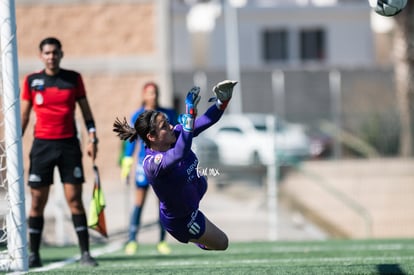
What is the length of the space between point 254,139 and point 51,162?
18.7m

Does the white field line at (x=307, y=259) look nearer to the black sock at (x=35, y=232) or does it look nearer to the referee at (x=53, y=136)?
the black sock at (x=35, y=232)

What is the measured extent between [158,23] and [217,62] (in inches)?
858

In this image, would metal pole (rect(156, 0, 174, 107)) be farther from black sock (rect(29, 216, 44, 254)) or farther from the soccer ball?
the soccer ball

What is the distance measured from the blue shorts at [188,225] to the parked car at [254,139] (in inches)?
451

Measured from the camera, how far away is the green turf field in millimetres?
7535

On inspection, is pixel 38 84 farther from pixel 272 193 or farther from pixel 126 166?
pixel 272 193

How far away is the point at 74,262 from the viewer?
9570mm

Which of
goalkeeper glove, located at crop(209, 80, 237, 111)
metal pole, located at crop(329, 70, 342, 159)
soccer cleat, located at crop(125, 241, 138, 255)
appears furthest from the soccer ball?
metal pole, located at crop(329, 70, 342, 159)

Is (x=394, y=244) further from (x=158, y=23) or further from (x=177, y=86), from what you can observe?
(x=177, y=86)

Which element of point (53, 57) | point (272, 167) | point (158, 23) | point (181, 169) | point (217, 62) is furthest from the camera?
point (217, 62)

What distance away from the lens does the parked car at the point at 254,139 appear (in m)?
22.1

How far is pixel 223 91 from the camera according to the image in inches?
269

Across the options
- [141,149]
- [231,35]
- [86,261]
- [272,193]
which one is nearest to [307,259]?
[86,261]

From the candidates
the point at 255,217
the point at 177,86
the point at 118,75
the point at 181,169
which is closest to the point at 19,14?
the point at 118,75
